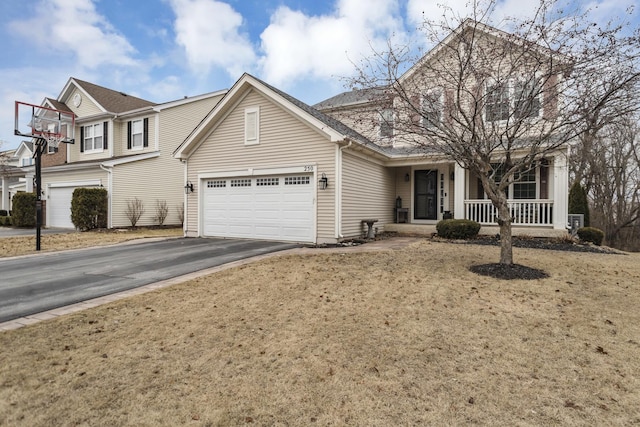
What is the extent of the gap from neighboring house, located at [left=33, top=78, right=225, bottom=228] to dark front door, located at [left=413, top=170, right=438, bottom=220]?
500 inches

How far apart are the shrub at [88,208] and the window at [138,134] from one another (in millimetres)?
4050

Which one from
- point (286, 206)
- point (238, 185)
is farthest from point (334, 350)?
point (238, 185)

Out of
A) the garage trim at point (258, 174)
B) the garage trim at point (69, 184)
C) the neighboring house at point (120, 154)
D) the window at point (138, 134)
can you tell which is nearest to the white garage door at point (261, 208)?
the garage trim at point (258, 174)

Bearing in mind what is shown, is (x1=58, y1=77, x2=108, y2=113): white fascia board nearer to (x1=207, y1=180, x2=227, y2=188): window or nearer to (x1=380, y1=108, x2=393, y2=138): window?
(x1=207, y1=180, x2=227, y2=188): window

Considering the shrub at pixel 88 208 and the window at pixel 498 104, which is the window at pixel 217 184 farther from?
the window at pixel 498 104

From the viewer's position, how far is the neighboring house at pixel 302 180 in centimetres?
1152

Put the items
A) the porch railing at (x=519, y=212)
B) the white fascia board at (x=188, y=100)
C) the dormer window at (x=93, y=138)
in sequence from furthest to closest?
the dormer window at (x=93, y=138) < the white fascia board at (x=188, y=100) < the porch railing at (x=519, y=212)

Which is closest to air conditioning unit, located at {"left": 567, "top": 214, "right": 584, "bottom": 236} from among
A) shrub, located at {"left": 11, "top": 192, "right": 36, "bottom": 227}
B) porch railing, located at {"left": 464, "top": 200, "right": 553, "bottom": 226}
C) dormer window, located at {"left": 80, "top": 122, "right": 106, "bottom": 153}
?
porch railing, located at {"left": 464, "top": 200, "right": 553, "bottom": 226}

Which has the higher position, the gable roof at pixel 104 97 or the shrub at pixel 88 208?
the gable roof at pixel 104 97

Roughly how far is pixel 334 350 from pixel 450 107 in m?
6.31

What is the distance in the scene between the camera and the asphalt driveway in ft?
18.9

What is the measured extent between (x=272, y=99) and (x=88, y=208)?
11.3 meters

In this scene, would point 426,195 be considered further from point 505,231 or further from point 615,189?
point 615,189

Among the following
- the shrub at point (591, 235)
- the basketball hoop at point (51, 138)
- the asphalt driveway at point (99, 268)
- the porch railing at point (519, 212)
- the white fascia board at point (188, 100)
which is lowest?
the asphalt driveway at point (99, 268)
